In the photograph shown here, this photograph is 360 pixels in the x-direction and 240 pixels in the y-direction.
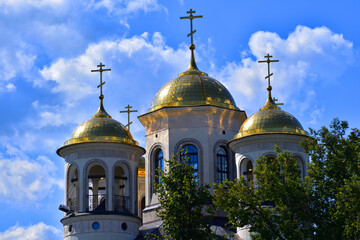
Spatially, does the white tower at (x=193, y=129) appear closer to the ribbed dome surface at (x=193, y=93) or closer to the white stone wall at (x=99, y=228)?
the ribbed dome surface at (x=193, y=93)

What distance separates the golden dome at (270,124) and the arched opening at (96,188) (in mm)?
6394

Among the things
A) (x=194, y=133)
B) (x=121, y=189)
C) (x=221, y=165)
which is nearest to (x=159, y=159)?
(x=194, y=133)

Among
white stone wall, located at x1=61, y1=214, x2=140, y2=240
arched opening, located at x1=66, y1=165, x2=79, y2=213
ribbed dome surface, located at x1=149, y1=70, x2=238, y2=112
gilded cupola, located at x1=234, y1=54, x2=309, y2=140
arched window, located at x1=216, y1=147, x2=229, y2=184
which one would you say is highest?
ribbed dome surface, located at x1=149, y1=70, x2=238, y2=112

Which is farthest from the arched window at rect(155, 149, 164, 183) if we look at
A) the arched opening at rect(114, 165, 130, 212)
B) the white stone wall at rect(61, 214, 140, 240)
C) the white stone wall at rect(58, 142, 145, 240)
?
the white stone wall at rect(61, 214, 140, 240)

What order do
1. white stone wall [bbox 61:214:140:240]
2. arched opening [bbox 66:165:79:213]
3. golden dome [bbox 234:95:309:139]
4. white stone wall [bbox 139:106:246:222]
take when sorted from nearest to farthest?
1. white stone wall [bbox 61:214:140:240]
2. golden dome [bbox 234:95:309:139]
3. arched opening [bbox 66:165:79:213]
4. white stone wall [bbox 139:106:246:222]

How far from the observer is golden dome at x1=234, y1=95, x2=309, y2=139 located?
4153 centimetres

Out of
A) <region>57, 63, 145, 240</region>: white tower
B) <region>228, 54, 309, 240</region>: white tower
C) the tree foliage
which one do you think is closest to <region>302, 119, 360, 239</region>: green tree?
the tree foliage

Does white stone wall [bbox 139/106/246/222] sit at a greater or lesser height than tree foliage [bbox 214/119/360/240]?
greater

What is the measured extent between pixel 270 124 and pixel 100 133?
7331 mm

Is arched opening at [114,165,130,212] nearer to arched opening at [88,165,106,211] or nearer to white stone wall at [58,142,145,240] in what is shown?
white stone wall at [58,142,145,240]

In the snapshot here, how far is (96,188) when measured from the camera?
44.8 m

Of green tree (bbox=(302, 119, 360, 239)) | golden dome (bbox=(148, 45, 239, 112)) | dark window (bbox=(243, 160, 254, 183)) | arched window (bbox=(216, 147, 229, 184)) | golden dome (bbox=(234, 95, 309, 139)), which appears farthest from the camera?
golden dome (bbox=(148, 45, 239, 112))

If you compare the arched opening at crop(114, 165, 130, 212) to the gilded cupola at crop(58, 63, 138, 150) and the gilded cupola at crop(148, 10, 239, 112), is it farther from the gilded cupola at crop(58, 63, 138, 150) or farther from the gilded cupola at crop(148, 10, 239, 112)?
the gilded cupola at crop(148, 10, 239, 112)

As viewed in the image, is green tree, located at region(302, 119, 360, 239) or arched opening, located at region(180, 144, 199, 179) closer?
green tree, located at region(302, 119, 360, 239)
